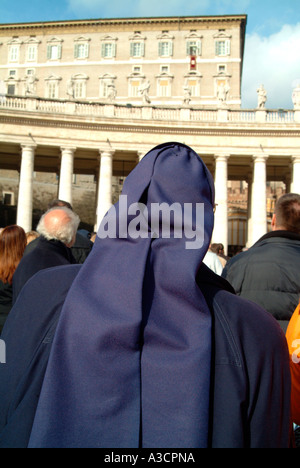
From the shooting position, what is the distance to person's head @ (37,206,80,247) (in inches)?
205

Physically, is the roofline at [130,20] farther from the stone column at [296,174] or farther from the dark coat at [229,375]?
the dark coat at [229,375]

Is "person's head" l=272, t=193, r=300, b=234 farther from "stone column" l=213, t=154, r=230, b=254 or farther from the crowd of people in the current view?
"stone column" l=213, t=154, r=230, b=254

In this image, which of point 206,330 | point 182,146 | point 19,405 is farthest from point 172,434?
point 182,146

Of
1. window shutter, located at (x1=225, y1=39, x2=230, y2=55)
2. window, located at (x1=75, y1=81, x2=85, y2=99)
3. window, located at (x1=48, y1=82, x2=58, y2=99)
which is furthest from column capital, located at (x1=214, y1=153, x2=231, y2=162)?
window, located at (x1=48, y1=82, x2=58, y2=99)

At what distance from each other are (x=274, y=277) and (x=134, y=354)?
2.80 m

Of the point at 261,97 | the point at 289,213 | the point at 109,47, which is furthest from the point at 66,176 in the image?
the point at 109,47

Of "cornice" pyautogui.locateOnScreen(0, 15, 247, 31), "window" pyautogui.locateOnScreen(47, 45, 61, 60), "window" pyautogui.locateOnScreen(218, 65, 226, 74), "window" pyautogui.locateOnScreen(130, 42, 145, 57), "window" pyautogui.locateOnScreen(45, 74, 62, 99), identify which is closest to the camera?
"window" pyautogui.locateOnScreen(218, 65, 226, 74)

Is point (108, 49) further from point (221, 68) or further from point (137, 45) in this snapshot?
point (221, 68)

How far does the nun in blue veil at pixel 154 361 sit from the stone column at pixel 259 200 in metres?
31.1

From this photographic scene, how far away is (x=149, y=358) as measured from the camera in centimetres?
190

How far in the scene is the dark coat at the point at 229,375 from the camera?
1.87 metres

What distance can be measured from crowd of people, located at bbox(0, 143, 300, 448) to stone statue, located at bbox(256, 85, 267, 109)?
34301 millimetres

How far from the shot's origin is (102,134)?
33250 millimetres

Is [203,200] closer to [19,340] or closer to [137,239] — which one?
[137,239]
